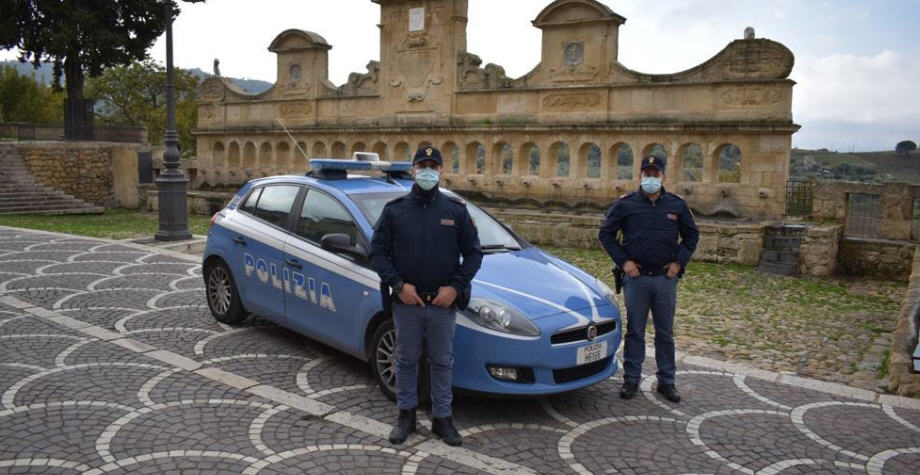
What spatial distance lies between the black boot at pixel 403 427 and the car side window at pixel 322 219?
1.67m

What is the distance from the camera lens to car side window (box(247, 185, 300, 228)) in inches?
271

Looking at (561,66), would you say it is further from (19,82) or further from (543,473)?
(19,82)

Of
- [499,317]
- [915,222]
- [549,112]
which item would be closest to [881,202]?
[915,222]

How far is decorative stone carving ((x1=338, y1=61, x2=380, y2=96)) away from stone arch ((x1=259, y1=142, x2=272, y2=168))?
12.8ft

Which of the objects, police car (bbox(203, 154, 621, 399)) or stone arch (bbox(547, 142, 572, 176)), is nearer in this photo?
police car (bbox(203, 154, 621, 399))

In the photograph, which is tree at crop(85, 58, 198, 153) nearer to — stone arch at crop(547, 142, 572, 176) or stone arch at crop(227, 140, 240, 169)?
stone arch at crop(227, 140, 240, 169)

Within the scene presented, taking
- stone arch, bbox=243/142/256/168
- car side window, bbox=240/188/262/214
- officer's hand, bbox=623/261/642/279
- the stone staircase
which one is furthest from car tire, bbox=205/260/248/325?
the stone staircase

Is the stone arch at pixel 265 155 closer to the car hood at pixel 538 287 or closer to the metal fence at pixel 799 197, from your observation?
the metal fence at pixel 799 197

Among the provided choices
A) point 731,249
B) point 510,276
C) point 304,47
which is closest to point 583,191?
point 731,249

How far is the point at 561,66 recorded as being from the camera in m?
16.9

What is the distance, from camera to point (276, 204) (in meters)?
7.09

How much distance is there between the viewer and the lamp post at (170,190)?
14.6 m

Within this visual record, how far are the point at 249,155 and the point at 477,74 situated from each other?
9317 millimetres

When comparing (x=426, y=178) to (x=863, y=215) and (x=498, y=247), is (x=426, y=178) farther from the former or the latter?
(x=863, y=215)
